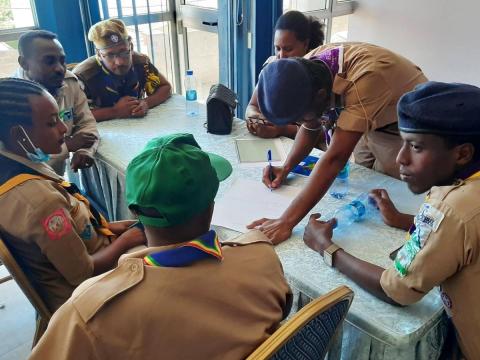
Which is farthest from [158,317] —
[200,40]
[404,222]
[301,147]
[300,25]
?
[200,40]

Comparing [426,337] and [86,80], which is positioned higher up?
[86,80]

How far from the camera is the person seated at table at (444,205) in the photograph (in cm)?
87

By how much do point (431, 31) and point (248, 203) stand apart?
10.3ft

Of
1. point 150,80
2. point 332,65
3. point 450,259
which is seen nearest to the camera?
point 450,259

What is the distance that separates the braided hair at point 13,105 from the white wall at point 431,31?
3505mm

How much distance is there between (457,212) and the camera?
865 millimetres

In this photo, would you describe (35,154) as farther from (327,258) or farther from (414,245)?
(414,245)

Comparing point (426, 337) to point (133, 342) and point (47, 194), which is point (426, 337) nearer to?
point (133, 342)

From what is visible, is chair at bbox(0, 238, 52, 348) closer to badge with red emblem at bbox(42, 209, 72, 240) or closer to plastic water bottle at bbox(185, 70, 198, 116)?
badge with red emblem at bbox(42, 209, 72, 240)

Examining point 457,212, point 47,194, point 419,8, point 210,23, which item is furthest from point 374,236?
point 419,8

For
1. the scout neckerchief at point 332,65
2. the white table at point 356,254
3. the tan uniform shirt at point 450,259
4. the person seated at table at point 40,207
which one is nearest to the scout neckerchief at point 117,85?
the white table at point 356,254

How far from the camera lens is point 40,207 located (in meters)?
1.13

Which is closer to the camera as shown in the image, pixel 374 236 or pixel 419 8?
pixel 374 236

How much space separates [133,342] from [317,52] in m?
1.28
